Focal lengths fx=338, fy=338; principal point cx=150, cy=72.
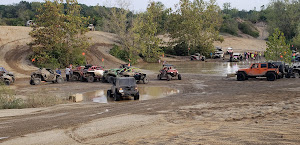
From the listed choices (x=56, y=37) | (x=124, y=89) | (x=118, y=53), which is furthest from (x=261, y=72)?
(x=118, y=53)

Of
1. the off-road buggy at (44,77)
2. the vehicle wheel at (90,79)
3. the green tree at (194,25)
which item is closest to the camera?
the off-road buggy at (44,77)

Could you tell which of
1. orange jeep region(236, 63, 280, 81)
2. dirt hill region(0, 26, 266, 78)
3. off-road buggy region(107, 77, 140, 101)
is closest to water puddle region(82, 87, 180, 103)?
off-road buggy region(107, 77, 140, 101)

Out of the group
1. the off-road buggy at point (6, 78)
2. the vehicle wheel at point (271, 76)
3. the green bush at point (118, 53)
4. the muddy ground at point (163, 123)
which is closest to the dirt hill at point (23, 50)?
the green bush at point (118, 53)

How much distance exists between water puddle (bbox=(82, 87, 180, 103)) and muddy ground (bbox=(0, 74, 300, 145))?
3.76 m

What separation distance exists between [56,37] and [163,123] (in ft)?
122

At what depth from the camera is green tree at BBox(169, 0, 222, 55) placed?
7344 centimetres

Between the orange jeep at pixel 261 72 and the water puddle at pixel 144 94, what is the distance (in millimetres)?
7630

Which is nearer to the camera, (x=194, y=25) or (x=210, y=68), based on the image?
(x=210, y=68)

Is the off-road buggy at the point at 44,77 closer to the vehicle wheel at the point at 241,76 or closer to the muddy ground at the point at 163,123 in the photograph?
the muddy ground at the point at 163,123

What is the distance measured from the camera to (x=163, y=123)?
505 inches

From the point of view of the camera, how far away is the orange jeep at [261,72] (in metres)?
28.8

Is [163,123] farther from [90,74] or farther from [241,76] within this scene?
[90,74]

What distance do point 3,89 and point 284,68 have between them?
2316 centimetres

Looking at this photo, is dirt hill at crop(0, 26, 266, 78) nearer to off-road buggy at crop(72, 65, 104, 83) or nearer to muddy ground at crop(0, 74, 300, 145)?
off-road buggy at crop(72, 65, 104, 83)
